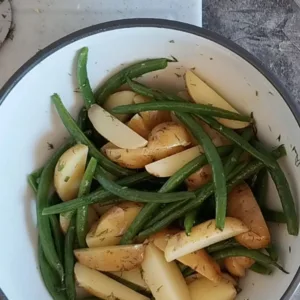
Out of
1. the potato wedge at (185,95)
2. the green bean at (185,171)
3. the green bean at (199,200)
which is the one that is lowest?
the green bean at (199,200)

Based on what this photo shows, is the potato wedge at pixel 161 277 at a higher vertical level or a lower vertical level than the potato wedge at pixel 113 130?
lower

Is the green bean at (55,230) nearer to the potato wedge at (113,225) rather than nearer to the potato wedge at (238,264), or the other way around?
the potato wedge at (113,225)

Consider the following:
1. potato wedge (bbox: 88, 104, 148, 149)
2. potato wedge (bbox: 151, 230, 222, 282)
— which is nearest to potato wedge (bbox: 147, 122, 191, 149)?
potato wedge (bbox: 88, 104, 148, 149)

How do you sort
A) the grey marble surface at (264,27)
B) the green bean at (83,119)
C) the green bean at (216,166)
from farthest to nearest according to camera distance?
1. the grey marble surface at (264,27)
2. the green bean at (83,119)
3. the green bean at (216,166)

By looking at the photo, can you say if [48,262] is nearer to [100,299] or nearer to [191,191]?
[100,299]

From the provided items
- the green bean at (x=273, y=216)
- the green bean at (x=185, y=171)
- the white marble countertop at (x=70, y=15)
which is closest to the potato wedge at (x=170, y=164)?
the green bean at (x=185, y=171)

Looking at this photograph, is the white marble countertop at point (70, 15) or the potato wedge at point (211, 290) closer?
the potato wedge at point (211, 290)

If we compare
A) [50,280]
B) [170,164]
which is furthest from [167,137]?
[50,280]

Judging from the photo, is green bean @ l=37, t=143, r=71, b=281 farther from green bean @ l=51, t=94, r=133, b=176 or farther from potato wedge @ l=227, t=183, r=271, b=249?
potato wedge @ l=227, t=183, r=271, b=249
